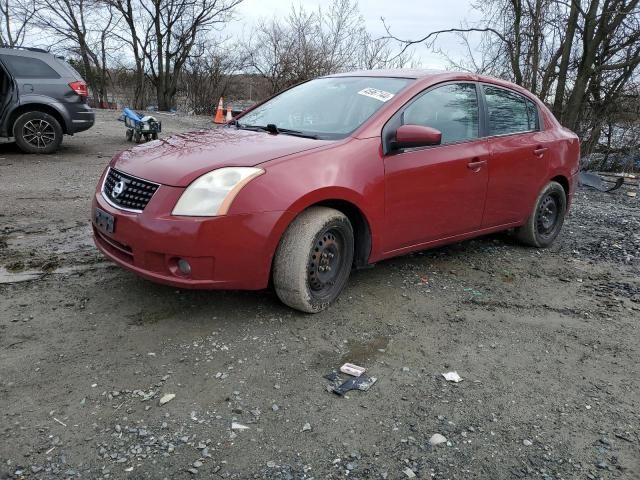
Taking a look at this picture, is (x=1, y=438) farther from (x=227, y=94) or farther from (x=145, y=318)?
(x=227, y=94)

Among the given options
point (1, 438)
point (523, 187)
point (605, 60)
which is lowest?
point (1, 438)

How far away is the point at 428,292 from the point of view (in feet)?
13.5

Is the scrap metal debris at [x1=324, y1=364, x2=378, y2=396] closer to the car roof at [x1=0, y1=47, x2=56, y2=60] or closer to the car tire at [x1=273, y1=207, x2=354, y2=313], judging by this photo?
the car tire at [x1=273, y1=207, x2=354, y2=313]

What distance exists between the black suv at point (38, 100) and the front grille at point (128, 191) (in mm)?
6631

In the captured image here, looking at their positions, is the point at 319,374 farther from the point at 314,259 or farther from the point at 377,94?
the point at 377,94

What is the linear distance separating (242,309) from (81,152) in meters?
7.95

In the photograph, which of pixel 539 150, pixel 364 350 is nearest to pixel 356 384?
pixel 364 350

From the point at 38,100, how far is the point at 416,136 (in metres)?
7.73

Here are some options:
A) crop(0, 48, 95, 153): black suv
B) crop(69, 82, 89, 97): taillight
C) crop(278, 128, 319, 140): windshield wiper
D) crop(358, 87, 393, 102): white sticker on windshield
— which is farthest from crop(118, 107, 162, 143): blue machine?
crop(358, 87, 393, 102): white sticker on windshield

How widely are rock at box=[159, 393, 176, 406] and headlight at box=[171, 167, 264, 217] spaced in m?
0.99

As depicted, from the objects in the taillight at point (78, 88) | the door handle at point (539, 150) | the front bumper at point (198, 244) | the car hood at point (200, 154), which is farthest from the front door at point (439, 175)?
the taillight at point (78, 88)

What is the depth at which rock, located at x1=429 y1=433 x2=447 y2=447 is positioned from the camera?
2.45m

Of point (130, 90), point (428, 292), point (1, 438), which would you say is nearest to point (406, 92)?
point (428, 292)

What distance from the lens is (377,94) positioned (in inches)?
159
